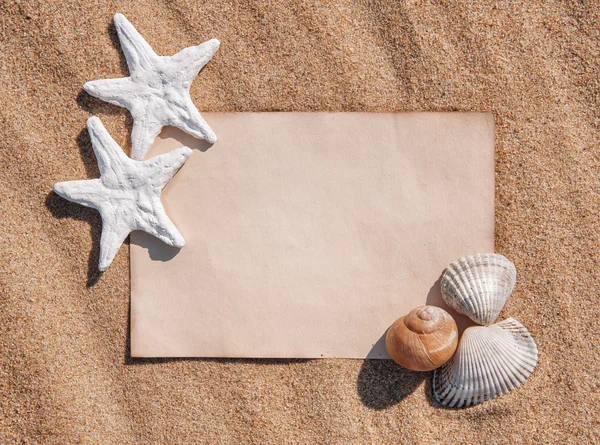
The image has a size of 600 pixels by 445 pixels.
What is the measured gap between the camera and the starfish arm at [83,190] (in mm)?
1018

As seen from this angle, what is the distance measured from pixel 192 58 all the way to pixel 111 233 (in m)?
0.43

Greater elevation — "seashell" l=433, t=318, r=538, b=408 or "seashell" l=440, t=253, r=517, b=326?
"seashell" l=440, t=253, r=517, b=326

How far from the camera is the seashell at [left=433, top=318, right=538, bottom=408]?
99 centimetres

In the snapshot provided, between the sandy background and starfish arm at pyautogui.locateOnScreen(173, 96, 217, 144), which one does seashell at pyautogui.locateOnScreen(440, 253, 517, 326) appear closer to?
the sandy background

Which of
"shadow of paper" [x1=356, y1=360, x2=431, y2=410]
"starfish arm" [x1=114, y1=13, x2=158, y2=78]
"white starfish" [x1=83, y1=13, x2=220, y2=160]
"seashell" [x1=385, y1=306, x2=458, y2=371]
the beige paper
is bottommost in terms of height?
"shadow of paper" [x1=356, y1=360, x2=431, y2=410]

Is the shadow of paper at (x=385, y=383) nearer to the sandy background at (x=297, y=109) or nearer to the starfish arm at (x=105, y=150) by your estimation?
the sandy background at (x=297, y=109)

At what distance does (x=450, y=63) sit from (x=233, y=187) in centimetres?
56

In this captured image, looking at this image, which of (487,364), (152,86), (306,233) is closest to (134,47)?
(152,86)

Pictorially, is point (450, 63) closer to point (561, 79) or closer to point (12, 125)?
point (561, 79)

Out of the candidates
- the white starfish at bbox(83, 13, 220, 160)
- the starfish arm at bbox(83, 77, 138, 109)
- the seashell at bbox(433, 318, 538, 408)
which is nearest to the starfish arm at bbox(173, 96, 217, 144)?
the white starfish at bbox(83, 13, 220, 160)

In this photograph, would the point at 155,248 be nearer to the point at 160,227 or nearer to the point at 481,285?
the point at 160,227

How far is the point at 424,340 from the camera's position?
967 mm

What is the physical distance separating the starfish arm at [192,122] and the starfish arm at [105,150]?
0.14 m

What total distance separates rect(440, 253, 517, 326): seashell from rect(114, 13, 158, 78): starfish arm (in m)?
0.81
